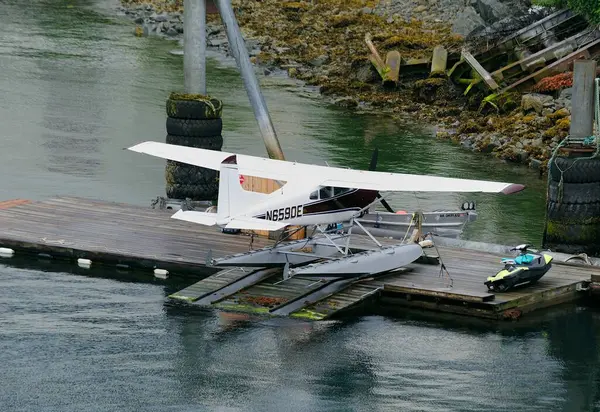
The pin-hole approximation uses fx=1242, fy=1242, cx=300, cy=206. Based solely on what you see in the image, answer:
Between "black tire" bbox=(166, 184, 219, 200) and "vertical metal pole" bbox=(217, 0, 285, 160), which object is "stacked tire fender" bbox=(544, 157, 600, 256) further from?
"black tire" bbox=(166, 184, 219, 200)

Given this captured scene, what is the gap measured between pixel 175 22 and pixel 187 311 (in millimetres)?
46256

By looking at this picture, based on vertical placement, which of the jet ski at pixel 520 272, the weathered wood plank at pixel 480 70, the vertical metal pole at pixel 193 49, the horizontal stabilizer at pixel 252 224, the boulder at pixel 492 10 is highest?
the boulder at pixel 492 10

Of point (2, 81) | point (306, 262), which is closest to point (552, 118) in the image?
point (306, 262)

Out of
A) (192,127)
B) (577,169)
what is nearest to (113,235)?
(192,127)

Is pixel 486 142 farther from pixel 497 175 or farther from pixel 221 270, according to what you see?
pixel 221 270

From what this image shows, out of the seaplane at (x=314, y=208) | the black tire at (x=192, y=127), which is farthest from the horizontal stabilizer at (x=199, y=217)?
the black tire at (x=192, y=127)

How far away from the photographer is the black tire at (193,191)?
34.9 meters

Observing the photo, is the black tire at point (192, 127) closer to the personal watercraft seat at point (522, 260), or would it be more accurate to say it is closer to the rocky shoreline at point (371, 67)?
the personal watercraft seat at point (522, 260)

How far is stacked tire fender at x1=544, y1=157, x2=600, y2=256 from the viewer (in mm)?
30359

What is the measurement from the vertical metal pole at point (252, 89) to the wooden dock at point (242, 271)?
383 centimetres

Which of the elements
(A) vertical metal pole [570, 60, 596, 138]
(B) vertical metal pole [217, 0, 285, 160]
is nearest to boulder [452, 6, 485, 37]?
(B) vertical metal pole [217, 0, 285, 160]

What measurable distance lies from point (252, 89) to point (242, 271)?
29.0 ft

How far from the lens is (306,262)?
28406 mm

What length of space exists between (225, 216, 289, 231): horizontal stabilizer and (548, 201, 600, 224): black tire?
325 inches
